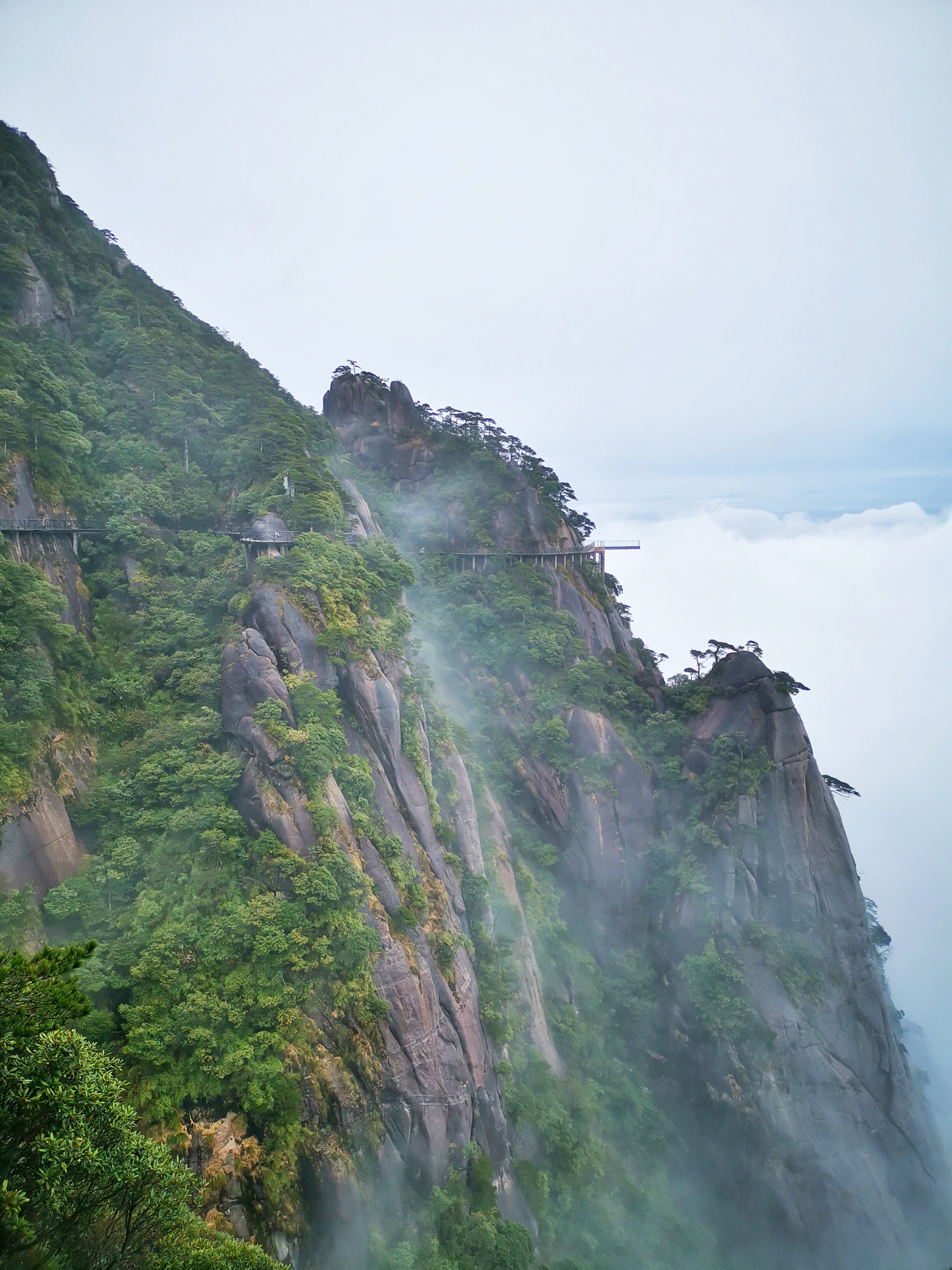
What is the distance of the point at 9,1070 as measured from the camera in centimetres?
1172

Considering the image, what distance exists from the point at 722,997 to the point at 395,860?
2431 cm

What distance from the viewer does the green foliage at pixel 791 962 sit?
39062 mm

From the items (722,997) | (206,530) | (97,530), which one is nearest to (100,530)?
(97,530)

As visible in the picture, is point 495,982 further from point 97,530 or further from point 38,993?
point 97,530

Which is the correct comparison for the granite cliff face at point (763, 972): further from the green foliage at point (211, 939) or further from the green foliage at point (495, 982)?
the green foliage at point (211, 939)

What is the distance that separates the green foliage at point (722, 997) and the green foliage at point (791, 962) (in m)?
1.96

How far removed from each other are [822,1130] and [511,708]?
31.3 m

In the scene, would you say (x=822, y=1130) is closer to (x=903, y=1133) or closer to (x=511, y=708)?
(x=903, y=1133)

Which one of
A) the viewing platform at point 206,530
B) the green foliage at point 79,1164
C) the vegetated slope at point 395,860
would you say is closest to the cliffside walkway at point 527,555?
the vegetated slope at point 395,860

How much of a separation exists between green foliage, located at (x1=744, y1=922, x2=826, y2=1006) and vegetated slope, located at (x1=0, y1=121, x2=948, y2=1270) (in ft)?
0.71

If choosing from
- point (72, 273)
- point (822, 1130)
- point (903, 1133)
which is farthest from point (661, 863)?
point (72, 273)

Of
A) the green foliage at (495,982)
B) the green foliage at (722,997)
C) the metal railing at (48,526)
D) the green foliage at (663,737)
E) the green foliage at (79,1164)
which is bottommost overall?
the green foliage at (722,997)

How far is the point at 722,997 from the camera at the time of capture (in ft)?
126

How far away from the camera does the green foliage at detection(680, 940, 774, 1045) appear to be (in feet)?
124
